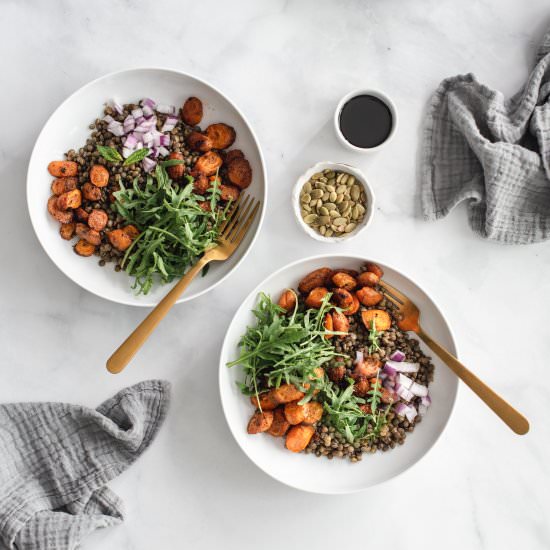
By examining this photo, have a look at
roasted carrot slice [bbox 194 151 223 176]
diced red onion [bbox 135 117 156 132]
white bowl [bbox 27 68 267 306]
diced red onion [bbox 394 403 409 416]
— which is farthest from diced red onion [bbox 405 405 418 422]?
diced red onion [bbox 135 117 156 132]

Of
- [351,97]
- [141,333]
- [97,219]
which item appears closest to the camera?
[141,333]

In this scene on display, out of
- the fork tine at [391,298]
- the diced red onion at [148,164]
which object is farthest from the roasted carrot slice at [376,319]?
the diced red onion at [148,164]

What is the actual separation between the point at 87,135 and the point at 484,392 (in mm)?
1562

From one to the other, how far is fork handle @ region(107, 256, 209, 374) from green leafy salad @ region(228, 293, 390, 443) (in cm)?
27

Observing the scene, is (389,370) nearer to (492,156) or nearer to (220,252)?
(220,252)

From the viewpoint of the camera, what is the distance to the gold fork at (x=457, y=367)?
1692 mm

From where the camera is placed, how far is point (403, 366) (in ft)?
6.34

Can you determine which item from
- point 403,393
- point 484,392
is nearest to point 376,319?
point 403,393

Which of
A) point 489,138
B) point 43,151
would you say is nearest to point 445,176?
point 489,138

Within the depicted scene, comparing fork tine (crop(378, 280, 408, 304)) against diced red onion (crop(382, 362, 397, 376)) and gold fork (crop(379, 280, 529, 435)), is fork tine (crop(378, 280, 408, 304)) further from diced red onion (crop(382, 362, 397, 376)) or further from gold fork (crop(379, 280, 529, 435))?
diced red onion (crop(382, 362, 397, 376))

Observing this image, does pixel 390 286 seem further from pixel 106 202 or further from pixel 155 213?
pixel 106 202

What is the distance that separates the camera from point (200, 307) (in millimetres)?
2076

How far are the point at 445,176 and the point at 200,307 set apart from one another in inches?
39.6

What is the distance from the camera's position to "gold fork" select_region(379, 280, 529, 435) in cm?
169
